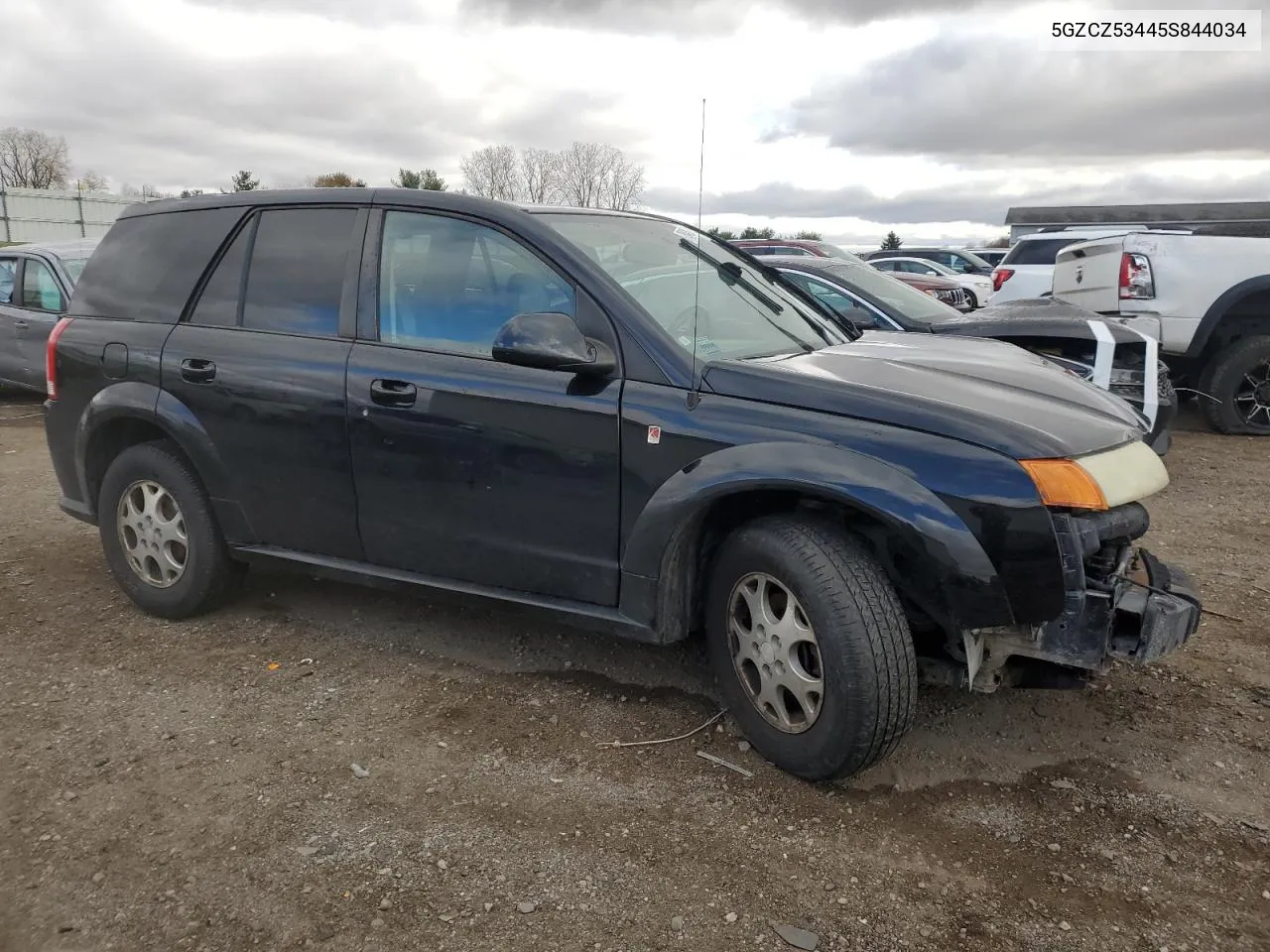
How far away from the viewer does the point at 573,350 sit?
3.04m

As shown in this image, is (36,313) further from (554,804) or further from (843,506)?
(843,506)

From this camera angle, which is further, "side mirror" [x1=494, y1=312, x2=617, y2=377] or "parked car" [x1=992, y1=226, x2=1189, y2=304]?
"parked car" [x1=992, y1=226, x2=1189, y2=304]

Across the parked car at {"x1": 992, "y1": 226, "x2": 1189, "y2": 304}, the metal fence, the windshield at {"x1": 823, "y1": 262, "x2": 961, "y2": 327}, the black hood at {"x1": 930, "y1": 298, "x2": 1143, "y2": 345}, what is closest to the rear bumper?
the black hood at {"x1": 930, "y1": 298, "x2": 1143, "y2": 345}

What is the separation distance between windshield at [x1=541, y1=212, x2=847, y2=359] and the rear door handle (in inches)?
60.6

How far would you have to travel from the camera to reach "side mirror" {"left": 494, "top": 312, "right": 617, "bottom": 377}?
3002 millimetres

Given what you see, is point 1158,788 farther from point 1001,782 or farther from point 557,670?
point 557,670

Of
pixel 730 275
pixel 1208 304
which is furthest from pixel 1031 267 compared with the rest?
pixel 730 275

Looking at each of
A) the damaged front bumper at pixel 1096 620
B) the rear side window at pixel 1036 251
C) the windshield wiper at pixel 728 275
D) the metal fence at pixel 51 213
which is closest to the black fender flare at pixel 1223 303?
the windshield wiper at pixel 728 275

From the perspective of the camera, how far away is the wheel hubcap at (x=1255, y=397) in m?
8.25

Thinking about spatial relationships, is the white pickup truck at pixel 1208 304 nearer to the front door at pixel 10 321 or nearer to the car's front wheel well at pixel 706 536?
the car's front wheel well at pixel 706 536

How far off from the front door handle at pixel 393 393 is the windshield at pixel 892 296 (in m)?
4.28

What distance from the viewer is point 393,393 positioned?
3.46 m

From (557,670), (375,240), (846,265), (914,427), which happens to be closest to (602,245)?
(375,240)

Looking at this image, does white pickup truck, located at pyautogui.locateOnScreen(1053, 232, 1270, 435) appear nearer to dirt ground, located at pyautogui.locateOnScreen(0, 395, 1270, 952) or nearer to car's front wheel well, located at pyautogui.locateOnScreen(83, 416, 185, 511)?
dirt ground, located at pyautogui.locateOnScreen(0, 395, 1270, 952)
